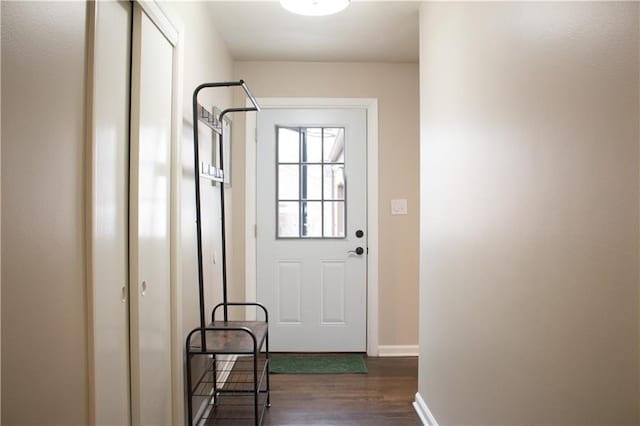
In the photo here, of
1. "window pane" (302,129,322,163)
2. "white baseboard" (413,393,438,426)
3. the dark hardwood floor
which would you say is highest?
"window pane" (302,129,322,163)

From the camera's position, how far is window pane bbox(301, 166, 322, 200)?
3703 millimetres

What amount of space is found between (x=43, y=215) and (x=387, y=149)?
9.51 ft

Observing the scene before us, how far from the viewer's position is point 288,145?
3715mm

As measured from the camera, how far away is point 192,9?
2342 millimetres

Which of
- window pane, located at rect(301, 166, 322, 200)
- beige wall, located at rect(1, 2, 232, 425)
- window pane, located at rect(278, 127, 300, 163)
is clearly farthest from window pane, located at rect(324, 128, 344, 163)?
beige wall, located at rect(1, 2, 232, 425)

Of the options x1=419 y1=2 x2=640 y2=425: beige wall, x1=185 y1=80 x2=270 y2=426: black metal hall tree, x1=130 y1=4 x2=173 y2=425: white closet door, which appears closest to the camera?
x1=419 y1=2 x2=640 y2=425: beige wall

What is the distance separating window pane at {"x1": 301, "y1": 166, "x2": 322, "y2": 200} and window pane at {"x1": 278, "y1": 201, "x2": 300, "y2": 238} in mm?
132

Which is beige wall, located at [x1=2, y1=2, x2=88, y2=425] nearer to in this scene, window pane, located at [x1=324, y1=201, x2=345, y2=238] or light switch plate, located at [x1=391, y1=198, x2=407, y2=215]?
window pane, located at [x1=324, y1=201, x2=345, y2=238]

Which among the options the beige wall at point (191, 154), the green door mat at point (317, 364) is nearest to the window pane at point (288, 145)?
the beige wall at point (191, 154)

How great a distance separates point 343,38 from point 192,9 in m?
1.20

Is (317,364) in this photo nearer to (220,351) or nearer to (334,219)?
(334,219)

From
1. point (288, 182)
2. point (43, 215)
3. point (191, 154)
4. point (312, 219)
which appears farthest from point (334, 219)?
point (43, 215)

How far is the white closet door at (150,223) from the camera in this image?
1.64m

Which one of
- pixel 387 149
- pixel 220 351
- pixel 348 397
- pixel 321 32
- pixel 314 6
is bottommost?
pixel 348 397
